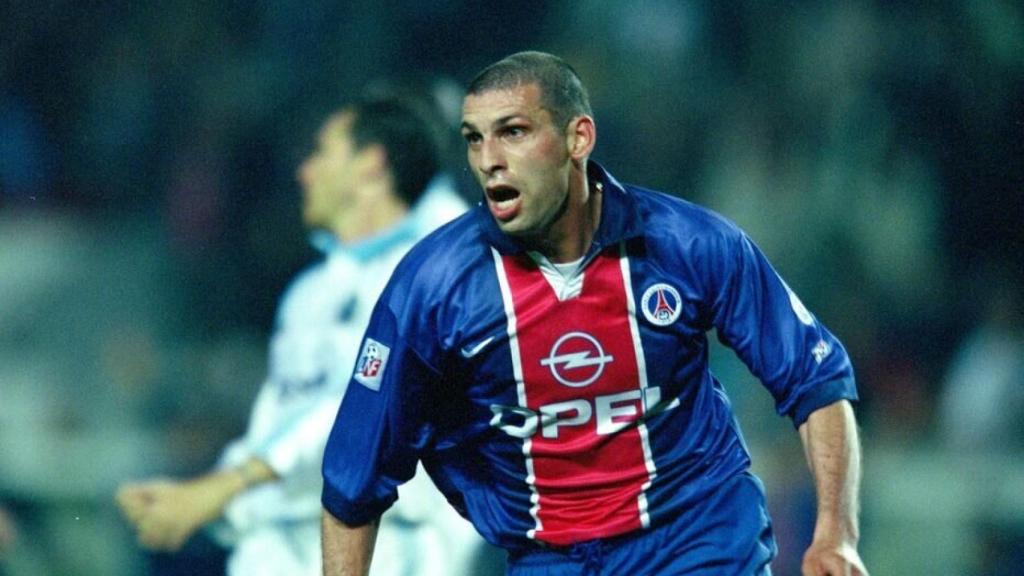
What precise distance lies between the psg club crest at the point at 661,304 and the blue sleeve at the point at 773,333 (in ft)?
0.26

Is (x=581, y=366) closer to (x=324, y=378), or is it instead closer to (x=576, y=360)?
(x=576, y=360)

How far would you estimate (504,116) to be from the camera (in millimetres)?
3098

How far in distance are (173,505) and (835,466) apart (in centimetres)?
353

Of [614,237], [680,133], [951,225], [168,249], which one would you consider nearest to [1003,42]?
[951,225]

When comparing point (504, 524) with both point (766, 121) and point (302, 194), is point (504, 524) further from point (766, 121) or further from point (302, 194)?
point (766, 121)

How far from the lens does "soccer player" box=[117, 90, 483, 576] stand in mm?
5824

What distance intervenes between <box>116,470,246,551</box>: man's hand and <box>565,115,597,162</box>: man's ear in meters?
3.12

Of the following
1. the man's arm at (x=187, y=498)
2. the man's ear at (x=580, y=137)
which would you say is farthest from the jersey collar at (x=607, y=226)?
the man's arm at (x=187, y=498)

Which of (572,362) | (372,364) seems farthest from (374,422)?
(572,362)

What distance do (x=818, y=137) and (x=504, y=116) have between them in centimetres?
349

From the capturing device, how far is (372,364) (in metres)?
3.11

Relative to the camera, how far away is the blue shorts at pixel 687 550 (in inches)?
125

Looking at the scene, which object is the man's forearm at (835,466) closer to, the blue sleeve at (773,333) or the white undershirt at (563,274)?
the blue sleeve at (773,333)

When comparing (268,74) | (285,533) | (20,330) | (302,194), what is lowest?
(285,533)
